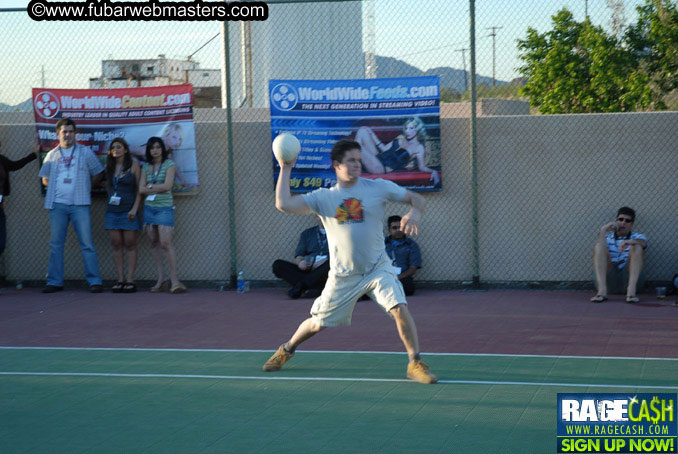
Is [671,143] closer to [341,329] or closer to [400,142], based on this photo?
[400,142]

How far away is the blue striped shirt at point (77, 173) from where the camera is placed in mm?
12961

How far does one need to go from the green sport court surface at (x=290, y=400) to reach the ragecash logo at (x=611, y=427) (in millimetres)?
344

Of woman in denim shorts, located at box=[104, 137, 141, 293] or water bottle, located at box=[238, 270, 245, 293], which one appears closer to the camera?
woman in denim shorts, located at box=[104, 137, 141, 293]

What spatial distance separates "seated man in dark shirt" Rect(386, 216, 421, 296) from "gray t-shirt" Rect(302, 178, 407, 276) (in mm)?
4989

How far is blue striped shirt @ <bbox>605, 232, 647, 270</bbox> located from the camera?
1166cm

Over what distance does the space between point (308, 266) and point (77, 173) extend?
368 centimetres

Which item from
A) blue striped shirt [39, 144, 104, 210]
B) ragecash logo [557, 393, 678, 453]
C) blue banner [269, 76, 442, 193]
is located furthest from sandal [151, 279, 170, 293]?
ragecash logo [557, 393, 678, 453]

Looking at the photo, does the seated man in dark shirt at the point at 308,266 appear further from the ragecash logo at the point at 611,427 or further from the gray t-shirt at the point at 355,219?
the ragecash logo at the point at 611,427

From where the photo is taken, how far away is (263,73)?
16.6 metres

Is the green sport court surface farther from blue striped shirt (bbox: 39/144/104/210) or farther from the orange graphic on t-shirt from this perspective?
blue striped shirt (bbox: 39/144/104/210)

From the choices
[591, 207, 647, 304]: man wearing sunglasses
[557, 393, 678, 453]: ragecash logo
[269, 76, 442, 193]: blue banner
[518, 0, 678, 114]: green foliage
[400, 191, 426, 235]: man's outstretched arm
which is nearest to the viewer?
[557, 393, 678, 453]: ragecash logo

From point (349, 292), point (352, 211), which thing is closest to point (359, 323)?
point (349, 292)

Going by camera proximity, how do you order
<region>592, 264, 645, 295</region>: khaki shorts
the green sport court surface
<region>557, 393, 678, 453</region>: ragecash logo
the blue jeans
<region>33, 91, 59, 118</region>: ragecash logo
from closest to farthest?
<region>557, 393, 678, 453</region>: ragecash logo
the green sport court surface
<region>592, 264, 645, 295</region>: khaki shorts
the blue jeans
<region>33, 91, 59, 118</region>: ragecash logo

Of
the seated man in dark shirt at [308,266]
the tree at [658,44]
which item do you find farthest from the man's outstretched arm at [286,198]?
the tree at [658,44]
